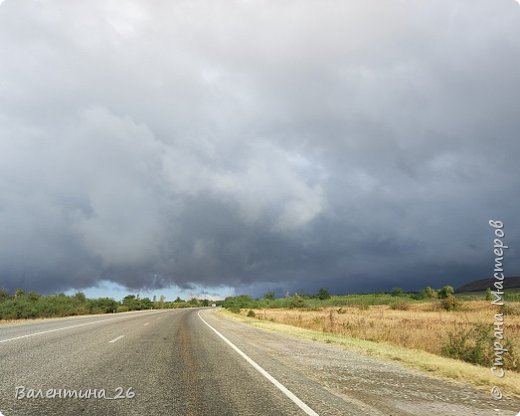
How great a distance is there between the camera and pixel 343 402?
6.94 meters

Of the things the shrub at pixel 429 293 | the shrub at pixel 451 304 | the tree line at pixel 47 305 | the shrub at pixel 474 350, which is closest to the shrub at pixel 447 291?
the shrub at pixel 429 293

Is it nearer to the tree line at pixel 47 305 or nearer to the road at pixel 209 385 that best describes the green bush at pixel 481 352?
the road at pixel 209 385

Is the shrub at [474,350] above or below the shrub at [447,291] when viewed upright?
below

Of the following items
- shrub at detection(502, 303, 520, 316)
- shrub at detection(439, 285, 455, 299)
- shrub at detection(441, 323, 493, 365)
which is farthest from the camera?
shrub at detection(439, 285, 455, 299)

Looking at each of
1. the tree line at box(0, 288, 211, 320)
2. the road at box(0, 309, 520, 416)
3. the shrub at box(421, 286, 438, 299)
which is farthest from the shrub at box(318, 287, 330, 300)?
the road at box(0, 309, 520, 416)

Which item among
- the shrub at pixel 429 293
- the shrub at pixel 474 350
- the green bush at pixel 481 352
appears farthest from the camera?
the shrub at pixel 429 293

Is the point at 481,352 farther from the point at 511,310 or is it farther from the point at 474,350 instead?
the point at 511,310

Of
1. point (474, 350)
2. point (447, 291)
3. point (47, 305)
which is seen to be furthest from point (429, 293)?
point (474, 350)

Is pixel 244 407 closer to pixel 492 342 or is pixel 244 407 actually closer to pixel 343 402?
pixel 343 402

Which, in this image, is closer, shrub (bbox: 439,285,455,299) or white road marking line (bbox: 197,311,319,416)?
white road marking line (bbox: 197,311,319,416)

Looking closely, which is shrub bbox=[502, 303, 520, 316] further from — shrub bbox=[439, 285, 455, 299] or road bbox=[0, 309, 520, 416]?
shrub bbox=[439, 285, 455, 299]

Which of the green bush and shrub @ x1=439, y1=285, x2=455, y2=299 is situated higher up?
shrub @ x1=439, y1=285, x2=455, y2=299

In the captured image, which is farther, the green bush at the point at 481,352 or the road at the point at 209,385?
the green bush at the point at 481,352

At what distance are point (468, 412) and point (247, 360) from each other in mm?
6243
